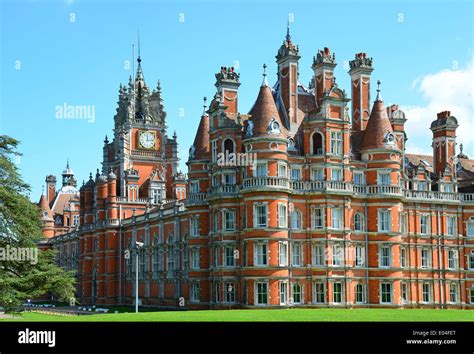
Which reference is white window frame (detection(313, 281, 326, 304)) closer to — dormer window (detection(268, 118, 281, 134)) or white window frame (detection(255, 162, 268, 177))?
white window frame (detection(255, 162, 268, 177))

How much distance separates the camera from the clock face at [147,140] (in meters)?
104

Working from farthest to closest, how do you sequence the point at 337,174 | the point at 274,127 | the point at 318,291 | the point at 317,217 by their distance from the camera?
1. the point at 337,174
2. the point at 317,217
3. the point at 318,291
4. the point at 274,127

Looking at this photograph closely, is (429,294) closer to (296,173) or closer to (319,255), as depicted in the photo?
(319,255)

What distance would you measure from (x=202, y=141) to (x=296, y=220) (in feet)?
41.2

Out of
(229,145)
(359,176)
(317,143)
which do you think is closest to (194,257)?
(229,145)

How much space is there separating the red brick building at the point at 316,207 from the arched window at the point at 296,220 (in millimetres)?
119

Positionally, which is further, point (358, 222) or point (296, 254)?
point (358, 222)

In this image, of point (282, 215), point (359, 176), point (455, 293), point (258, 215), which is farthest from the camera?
point (455, 293)

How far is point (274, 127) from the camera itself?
63.1 m

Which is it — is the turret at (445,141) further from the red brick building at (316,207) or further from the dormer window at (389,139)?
the dormer window at (389,139)

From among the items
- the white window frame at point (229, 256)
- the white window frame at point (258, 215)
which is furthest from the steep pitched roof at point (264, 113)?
the white window frame at point (229, 256)

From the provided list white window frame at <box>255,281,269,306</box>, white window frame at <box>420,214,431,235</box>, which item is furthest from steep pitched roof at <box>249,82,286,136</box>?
white window frame at <box>420,214,431,235</box>

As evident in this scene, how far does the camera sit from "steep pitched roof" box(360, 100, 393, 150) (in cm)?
6769
